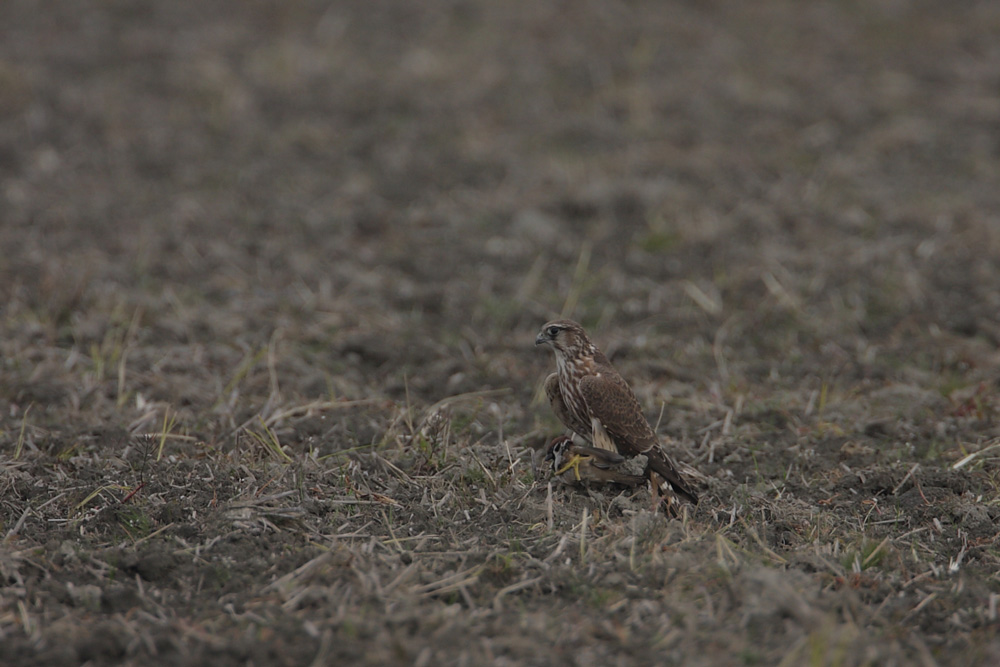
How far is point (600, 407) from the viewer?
15.3ft

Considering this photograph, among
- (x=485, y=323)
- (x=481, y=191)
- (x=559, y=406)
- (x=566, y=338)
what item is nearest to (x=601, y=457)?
(x=559, y=406)

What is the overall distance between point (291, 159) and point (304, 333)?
275 cm

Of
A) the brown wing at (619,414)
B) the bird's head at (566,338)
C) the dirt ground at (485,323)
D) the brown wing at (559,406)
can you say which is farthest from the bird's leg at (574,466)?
the bird's head at (566,338)

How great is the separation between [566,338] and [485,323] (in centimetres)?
151

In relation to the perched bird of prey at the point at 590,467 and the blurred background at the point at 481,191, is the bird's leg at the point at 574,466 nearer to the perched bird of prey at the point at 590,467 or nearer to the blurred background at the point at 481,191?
the perched bird of prey at the point at 590,467

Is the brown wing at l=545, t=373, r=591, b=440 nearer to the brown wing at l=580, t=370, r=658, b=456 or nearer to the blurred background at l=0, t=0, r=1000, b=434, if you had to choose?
the brown wing at l=580, t=370, r=658, b=456

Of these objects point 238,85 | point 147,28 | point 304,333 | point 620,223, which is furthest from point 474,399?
point 147,28

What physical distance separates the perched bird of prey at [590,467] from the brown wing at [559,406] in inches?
11.7

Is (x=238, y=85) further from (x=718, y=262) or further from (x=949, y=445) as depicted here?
(x=949, y=445)

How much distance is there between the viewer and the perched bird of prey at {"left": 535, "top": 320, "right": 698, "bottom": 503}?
14.9 feet

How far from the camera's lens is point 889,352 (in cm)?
620

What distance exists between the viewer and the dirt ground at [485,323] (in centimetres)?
369

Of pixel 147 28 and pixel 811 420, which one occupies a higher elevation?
pixel 147 28

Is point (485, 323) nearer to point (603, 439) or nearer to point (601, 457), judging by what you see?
point (603, 439)
